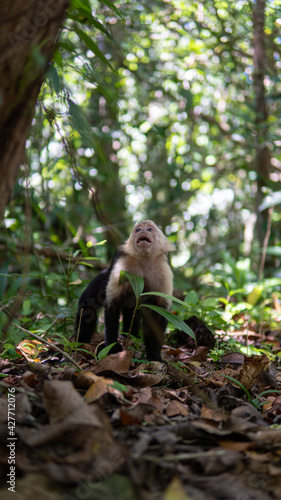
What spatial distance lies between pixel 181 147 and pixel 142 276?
4313 mm

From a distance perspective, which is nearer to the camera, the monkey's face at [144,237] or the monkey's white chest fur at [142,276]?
the monkey's white chest fur at [142,276]

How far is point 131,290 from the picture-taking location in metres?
3.13

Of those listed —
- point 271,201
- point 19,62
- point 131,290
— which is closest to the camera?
point 19,62

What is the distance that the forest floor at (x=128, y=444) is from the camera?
1.14 meters

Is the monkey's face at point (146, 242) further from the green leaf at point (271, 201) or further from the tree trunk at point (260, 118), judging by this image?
the tree trunk at point (260, 118)

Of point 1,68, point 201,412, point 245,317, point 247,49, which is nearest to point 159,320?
point 201,412

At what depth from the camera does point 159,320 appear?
3.02 meters

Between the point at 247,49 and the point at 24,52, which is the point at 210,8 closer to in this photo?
the point at 247,49

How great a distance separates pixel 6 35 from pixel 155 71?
17.1 feet

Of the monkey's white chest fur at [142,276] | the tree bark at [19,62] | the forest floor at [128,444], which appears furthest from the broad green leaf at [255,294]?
the tree bark at [19,62]

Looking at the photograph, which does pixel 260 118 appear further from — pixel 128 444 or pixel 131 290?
pixel 128 444

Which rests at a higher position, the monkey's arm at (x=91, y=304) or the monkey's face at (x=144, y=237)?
the monkey's face at (x=144, y=237)

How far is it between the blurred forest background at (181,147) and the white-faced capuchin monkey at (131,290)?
0.73 meters

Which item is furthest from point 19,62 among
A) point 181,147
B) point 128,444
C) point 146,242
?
point 181,147
